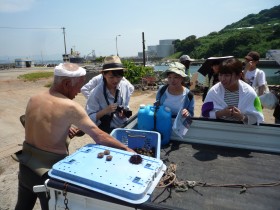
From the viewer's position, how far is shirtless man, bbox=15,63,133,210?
7.20 ft

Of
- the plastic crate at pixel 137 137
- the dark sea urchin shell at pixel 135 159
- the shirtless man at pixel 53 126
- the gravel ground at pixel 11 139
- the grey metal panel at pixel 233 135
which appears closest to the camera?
the dark sea urchin shell at pixel 135 159

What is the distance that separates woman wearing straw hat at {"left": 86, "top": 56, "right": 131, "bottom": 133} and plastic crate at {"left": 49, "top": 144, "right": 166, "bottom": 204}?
4.19 feet

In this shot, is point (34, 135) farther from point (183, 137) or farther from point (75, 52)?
point (75, 52)

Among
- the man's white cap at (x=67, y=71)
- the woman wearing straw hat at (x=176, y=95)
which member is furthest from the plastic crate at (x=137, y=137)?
the man's white cap at (x=67, y=71)

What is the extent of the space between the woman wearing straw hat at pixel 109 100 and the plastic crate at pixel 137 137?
31cm

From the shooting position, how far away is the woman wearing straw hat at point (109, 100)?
3.27 m

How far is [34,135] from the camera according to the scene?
7.54 ft

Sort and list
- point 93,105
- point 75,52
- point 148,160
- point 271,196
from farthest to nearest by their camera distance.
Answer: point 75,52 < point 93,105 < point 271,196 < point 148,160

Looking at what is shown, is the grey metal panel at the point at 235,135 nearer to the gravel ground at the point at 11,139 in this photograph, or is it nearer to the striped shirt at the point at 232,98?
the striped shirt at the point at 232,98

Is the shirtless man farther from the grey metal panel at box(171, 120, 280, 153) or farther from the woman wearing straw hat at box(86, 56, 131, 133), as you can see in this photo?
the grey metal panel at box(171, 120, 280, 153)

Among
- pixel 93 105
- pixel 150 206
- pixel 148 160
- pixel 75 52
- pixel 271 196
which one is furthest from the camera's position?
pixel 75 52

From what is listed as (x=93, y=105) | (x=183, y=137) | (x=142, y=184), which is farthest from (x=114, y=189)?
(x=183, y=137)

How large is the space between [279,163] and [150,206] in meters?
2.05

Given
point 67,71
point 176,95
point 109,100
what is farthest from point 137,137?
point 67,71
